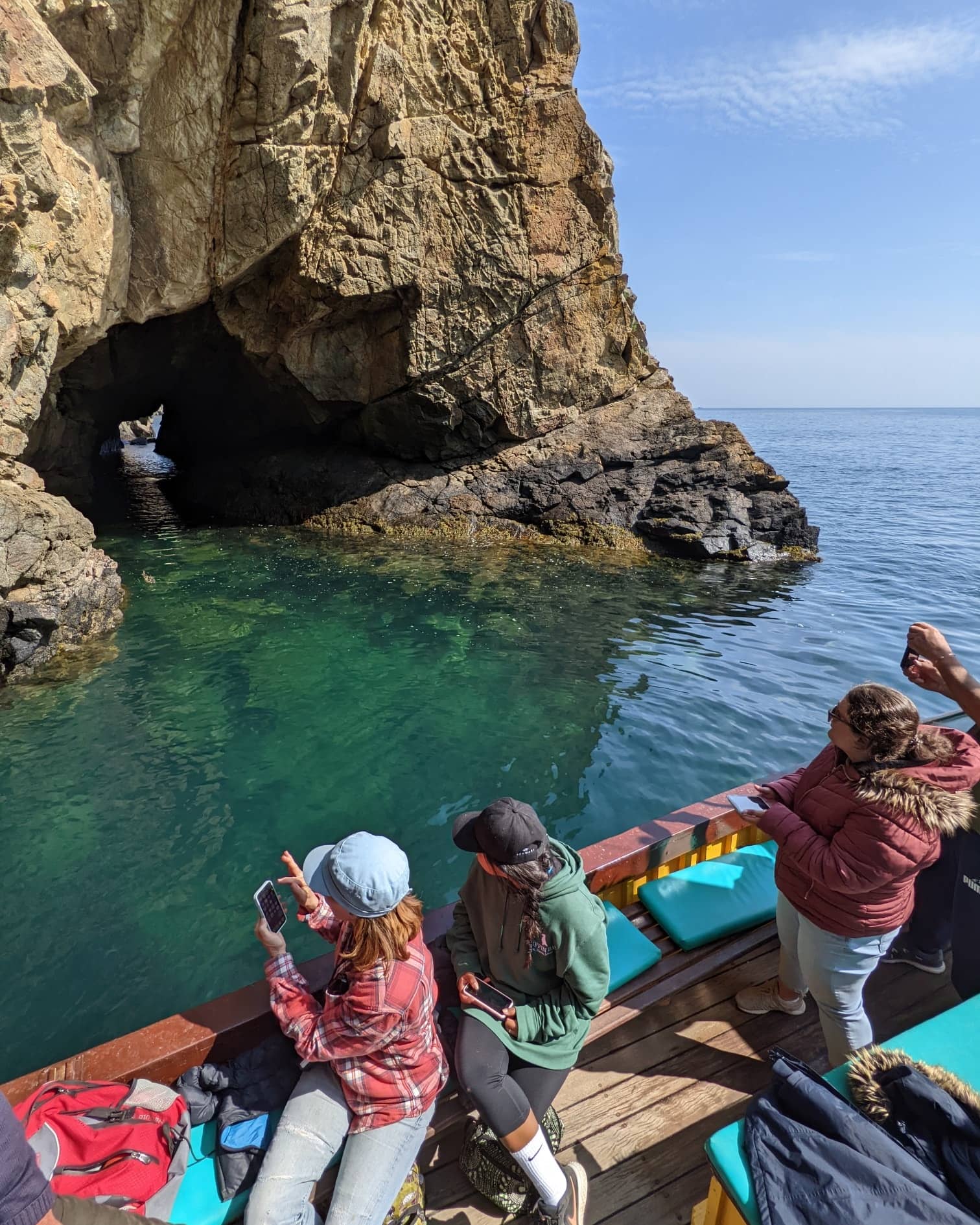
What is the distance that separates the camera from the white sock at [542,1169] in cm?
265

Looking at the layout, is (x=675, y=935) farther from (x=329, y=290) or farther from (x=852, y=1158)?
(x=329, y=290)

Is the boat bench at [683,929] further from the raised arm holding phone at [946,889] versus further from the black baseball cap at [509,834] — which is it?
the black baseball cap at [509,834]

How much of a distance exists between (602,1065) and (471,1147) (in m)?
0.83

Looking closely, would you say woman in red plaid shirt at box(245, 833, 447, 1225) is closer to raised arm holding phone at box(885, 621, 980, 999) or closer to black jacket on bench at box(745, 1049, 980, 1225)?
black jacket on bench at box(745, 1049, 980, 1225)

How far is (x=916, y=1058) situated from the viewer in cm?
248

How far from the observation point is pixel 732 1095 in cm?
336

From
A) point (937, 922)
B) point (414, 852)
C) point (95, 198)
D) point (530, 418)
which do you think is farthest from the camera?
point (530, 418)

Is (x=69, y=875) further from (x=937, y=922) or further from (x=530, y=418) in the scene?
(x=530, y=418)

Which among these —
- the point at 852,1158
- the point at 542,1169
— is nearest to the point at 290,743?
the point at 542,1169

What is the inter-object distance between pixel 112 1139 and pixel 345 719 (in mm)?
6335

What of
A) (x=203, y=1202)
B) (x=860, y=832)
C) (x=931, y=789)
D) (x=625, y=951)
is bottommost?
(x=203, y=1202)

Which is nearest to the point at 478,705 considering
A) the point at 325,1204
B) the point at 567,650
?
the point at 567,650

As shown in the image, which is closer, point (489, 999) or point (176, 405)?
point (489, 999)

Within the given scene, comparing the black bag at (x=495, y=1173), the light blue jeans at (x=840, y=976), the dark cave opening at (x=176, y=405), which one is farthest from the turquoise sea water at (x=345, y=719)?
the dark cave opening at (x=176, y=405)
